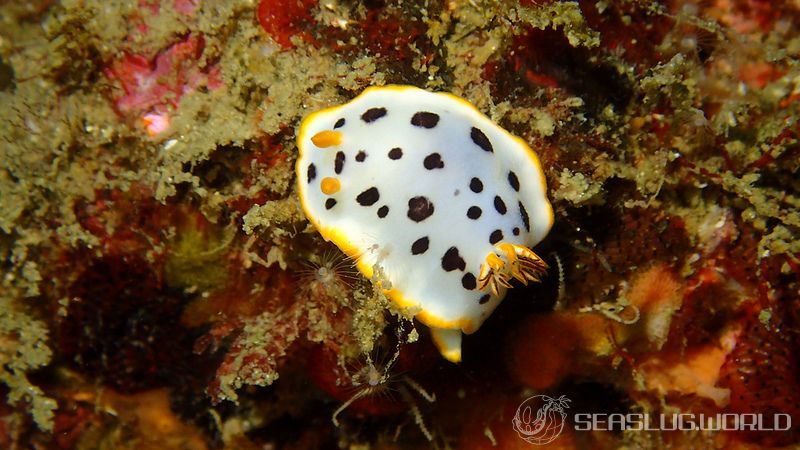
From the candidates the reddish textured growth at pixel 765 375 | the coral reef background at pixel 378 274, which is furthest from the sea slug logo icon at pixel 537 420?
the reddish textured growth at pixel 765 375

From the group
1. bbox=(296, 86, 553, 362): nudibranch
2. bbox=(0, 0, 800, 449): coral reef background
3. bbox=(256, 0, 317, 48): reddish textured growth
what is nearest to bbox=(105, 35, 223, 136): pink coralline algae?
bbox=(0, 0, 800, 449): coral reef background

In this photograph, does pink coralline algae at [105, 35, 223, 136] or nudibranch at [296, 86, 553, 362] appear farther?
pink coralline algae at [105, 35, 223, 136]

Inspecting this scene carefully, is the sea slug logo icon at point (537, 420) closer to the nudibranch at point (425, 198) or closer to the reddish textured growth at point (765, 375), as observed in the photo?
the reddish textured growth at point (765, 375)

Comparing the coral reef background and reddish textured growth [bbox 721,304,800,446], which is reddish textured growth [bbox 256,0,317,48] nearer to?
the coral reef background

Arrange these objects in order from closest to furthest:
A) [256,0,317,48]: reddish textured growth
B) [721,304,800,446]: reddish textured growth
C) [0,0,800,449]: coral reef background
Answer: [256,0,317,48]: reddish textured growth, [0,0,800,449]: coral reef background, [721,304,800,446]: reddish textured growth

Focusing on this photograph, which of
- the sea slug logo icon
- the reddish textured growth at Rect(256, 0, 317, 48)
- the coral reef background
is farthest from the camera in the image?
the sea slug logo icon

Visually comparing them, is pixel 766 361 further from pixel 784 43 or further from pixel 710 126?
pixel 784 43

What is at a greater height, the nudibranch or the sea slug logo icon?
the nudibranch

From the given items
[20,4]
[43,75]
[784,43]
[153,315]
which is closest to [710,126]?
[784,43]
